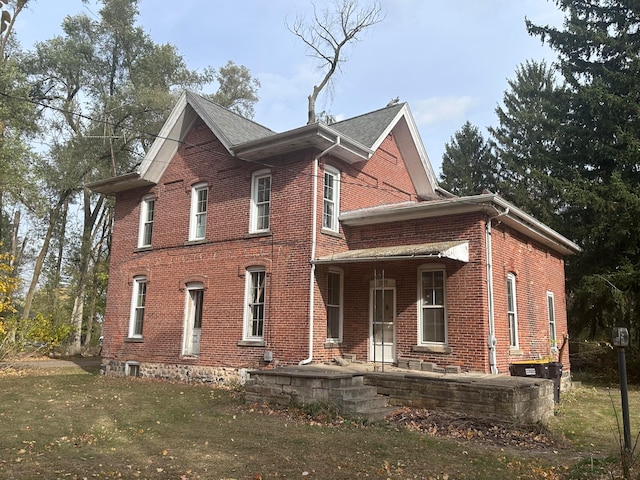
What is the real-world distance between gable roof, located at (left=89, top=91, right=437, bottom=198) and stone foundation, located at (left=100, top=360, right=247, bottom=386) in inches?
234

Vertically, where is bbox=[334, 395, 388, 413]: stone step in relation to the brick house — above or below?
below

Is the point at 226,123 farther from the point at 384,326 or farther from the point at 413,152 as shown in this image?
the point at 384,326

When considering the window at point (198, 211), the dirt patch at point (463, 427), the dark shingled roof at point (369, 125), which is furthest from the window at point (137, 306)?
the dirt patch at point (463, 427)

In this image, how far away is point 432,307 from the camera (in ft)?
40.2

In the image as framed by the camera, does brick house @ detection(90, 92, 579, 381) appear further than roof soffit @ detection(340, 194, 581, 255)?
Yes

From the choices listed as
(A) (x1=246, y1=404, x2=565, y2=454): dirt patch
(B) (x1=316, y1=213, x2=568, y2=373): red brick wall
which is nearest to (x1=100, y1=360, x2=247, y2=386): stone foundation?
(B) (x1=316, y1=213, x2=568, y2=373): red brick wall

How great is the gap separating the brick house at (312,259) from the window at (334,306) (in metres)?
0.04

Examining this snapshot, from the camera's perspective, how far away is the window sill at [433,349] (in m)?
11.7

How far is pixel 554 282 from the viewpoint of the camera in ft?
54.9

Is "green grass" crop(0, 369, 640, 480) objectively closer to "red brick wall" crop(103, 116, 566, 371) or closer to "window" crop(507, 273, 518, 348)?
"window" crop(507, 273, 518, 348)

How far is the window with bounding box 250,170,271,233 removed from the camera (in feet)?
46.8

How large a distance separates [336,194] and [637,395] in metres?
10.2

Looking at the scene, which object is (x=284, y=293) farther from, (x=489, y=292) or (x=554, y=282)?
(x=554, y=282)

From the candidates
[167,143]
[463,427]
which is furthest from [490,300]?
[167,143]
